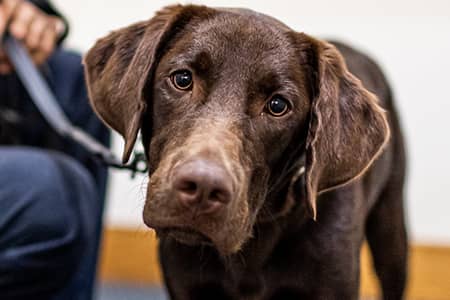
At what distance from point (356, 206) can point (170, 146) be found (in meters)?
0.48

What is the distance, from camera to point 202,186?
1.16 meters

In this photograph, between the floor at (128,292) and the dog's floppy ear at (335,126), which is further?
the floor at (128,292)

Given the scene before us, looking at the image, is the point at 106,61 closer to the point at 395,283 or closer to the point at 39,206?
the point at 39,206

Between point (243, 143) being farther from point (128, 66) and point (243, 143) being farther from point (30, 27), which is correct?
point (30, 27)

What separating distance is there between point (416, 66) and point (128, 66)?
1307 millimetres

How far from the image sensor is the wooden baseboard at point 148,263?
253 centimetres

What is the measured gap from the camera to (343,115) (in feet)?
4.73

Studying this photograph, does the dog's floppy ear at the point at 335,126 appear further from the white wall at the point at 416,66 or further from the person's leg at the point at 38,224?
the white wall at the point at 416,66

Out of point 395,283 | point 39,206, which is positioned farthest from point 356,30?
point 39,206

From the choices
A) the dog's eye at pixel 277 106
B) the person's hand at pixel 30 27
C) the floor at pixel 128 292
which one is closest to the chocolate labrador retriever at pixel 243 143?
the dog's eye at pixel 277 106

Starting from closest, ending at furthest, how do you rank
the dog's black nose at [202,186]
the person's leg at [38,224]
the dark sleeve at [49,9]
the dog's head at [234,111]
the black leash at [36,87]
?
the dog's black nose at [202,186] → the dog's head at [234,111] → the person's leg at [38,224] → the black leash at [36,87] → the dark sleeve at [49,9]

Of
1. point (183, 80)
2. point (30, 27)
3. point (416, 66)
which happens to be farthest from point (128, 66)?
point (416, 66)

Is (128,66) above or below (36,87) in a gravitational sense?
above

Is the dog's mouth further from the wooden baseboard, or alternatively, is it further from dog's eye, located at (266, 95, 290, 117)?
the wooden baseboard
